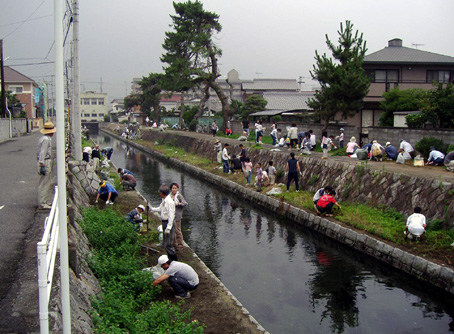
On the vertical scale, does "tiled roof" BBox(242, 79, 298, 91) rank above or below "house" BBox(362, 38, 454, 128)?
above

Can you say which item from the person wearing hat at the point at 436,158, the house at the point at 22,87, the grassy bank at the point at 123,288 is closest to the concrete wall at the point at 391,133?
the person wearing hat at the point at 436,158

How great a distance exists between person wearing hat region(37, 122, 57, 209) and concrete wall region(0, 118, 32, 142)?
26957mm

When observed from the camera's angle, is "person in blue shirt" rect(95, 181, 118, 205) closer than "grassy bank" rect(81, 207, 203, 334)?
No

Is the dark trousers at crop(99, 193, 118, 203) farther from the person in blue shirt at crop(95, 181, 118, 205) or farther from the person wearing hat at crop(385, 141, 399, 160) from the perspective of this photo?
the person wearing hat at crop(385, 141, 399, 160)

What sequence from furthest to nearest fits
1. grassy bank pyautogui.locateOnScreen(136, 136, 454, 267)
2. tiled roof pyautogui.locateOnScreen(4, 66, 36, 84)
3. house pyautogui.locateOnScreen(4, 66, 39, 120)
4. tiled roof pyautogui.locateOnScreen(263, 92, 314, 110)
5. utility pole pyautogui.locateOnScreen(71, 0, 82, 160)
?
tiled roof pyautogui.locateOnScreen(4, 66, 36, 84), house pyautogui.locateOnScreen(4, 66, 39, 120), tiled roof pyautogui.locateOnScreen(263, 92, 314, 110), utility pole pyautogui.locateOnScreen(71, 0, 82, 160), grassy bank pyautogui.locateOnScreen(136, 136, 454, 267)

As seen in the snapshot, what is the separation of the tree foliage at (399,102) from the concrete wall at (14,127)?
1133 inches

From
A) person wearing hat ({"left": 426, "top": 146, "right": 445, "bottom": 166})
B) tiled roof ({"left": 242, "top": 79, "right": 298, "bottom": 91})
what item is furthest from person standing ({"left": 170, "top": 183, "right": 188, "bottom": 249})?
tiled roof ({"left": 242, "top": 79, "right": 298, "bottom": 91})

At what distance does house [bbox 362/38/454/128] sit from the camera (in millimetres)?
30391

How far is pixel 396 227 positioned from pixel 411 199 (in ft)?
5.12

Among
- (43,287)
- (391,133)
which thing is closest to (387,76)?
(391,133)

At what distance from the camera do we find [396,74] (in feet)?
102

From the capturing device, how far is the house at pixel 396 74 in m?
30.4

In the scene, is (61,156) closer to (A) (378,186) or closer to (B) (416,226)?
(B) (416,226)

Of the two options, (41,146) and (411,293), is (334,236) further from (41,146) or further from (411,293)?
(41,146)
